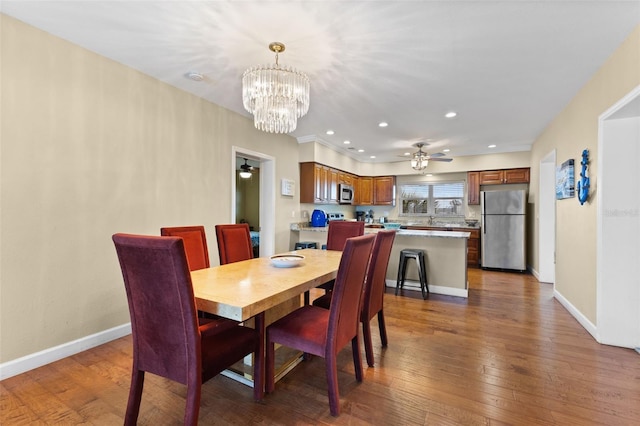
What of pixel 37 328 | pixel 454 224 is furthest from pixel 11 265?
pixel 454 224

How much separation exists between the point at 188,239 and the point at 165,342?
1151mm

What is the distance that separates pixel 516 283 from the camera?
4.75 meters

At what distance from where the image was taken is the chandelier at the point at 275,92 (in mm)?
2199

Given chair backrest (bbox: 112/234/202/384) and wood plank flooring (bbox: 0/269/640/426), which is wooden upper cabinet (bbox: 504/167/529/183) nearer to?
wood plank flooring (bbox: 0/269/640/426)

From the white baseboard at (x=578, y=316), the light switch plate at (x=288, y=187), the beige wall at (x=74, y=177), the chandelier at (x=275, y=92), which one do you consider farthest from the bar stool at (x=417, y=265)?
the beige wall at (x=74, y=177)

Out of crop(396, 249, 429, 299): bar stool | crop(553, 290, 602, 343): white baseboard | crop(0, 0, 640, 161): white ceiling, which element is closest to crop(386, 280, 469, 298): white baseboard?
crop(396, 249, 429, 299): bar stool

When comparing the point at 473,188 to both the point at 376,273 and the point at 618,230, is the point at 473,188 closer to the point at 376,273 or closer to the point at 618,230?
the point at 618,230

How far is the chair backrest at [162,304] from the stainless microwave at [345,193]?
508 centimetres

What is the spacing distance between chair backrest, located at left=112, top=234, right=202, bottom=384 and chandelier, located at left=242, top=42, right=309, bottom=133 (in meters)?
1.48

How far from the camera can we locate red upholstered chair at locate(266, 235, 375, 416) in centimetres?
161

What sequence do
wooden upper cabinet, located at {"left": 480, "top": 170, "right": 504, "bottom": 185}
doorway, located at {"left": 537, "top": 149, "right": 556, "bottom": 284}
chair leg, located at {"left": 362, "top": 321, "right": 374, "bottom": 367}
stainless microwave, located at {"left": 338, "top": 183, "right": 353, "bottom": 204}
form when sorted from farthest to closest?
stainless microwave, located at {"left": 338, "top": 183, "right": 353, "bottom": 204}, wooden upper cabinet, located at {"left": 480, "top": 170, "right": 504, "bottom": 185}, doorway, located at {"left": 537, "top": 149, "right": 556, "bottom": 284}, chair leg, located at {"left": 362, "top": 321, "right": 374, "bottom": 367}

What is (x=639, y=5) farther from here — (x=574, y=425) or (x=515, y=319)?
(x=515, y=319)

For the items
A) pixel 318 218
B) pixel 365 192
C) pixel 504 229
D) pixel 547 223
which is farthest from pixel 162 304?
pixel 365 192

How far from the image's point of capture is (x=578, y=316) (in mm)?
3064
